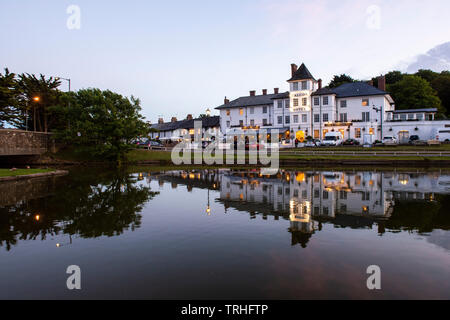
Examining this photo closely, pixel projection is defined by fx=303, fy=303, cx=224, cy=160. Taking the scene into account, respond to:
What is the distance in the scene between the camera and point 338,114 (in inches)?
2527

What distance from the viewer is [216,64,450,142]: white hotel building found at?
5972cm

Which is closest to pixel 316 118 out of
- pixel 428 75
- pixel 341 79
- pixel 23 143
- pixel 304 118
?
pixel 304 118

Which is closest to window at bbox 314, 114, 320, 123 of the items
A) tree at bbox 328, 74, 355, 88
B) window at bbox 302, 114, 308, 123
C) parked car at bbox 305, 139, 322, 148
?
window at bbox 302, 114, 308, 123

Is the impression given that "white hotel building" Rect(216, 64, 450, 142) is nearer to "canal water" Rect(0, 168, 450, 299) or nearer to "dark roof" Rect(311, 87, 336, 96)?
"dark roof" Rect(311, 87, 336, 96)

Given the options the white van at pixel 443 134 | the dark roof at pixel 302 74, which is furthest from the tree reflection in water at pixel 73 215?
the white van at pixel 443 134

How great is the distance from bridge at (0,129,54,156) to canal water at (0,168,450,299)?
29.9 metres

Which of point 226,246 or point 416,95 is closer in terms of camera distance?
point 226,246

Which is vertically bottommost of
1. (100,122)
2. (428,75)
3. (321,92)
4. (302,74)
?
(100,122)

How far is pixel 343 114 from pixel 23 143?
5879 centimetres

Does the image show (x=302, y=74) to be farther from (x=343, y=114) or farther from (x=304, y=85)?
(x=343, y=114)
